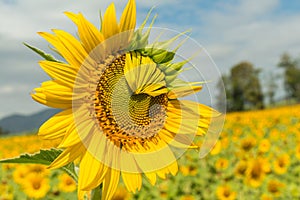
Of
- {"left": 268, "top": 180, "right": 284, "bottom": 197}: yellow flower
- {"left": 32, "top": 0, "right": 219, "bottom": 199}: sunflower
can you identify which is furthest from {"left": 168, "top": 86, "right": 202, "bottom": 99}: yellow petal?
{"left": 268, "top": 180, "right": 284, "bottom": 197}: yellow flower

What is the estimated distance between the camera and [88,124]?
101 cm

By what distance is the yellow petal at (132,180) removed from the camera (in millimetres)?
1030

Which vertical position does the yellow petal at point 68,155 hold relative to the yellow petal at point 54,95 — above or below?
below

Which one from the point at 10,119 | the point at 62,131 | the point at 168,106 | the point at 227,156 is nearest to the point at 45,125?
the point at 62,131

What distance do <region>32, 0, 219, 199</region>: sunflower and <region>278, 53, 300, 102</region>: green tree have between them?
52971mm

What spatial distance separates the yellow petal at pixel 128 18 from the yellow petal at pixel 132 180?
1.28 ft

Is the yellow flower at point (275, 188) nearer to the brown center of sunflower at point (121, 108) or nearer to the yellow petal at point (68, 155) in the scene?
the brown center of sunflower at point (121, 108)

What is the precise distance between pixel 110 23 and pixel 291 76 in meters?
53.7

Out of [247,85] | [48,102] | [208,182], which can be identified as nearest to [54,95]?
[48,102]

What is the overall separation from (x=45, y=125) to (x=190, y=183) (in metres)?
4.99

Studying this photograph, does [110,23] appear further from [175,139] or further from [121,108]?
[175,139]

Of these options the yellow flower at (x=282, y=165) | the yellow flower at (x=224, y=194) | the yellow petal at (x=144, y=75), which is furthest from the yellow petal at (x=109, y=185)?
the yellow flower at (x=282, y=165)

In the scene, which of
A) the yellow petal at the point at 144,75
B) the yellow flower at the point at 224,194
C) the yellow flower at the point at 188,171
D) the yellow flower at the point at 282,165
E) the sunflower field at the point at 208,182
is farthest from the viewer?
the yellow flower at the point at 188,171

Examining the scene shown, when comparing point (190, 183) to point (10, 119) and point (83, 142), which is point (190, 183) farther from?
point (10, 119)
